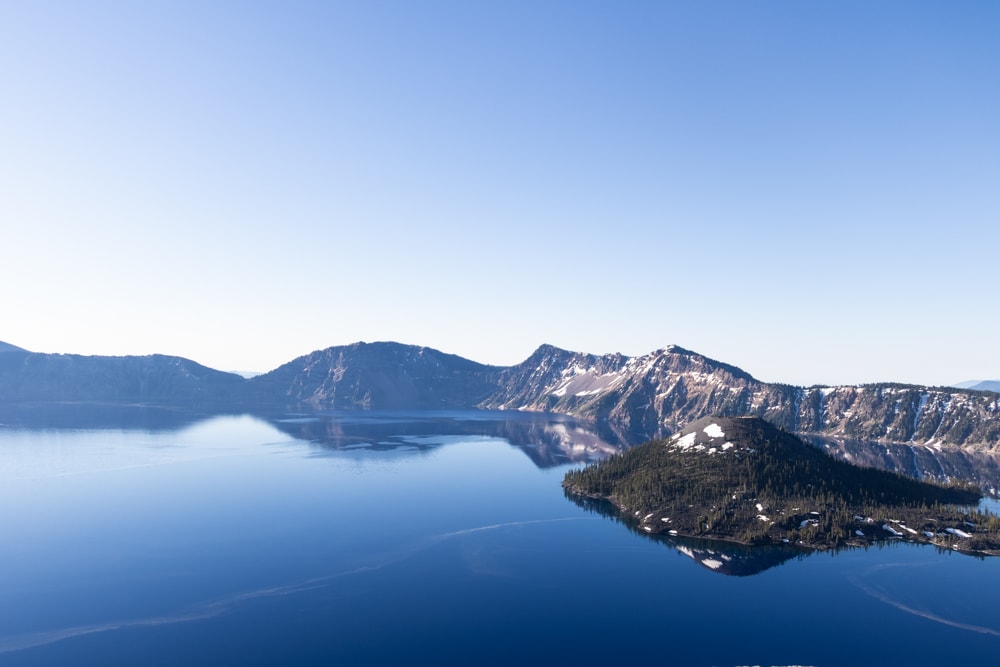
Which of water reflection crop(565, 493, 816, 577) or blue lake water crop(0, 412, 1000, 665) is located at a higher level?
water reflection crop(565, 493, 816, 577)

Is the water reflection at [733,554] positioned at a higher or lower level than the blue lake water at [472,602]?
higher

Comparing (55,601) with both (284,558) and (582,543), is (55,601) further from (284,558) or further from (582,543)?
(582,543)

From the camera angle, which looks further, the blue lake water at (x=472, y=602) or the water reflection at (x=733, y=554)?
the water reflection at (x=733, y=554)

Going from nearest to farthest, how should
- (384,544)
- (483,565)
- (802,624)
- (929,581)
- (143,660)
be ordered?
(143,660), (802,624), (929,581), (483,565), (384,544)

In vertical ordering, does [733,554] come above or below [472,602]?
above

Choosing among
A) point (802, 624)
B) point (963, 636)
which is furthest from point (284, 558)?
point (963, 636)

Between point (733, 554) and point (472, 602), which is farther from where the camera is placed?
point (733, 554)

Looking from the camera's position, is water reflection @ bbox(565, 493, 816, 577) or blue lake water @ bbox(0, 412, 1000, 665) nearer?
blue lake water @ bbox(0, 412, 1000, 665)

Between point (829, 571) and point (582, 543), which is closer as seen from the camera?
point (829, 571)

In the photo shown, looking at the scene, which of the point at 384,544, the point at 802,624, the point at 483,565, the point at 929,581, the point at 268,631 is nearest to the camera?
the point at 268,631
